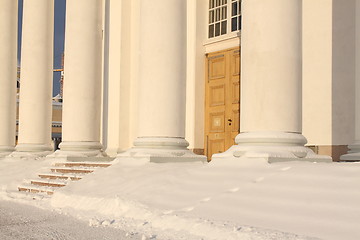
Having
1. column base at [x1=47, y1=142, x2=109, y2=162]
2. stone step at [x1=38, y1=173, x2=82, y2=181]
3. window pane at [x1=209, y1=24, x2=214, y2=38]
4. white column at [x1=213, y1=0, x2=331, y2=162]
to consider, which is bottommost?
stone step at [x1=38, y1=173, x2=82, y2=181]

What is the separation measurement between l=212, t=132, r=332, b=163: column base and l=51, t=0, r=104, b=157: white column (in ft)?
25.6

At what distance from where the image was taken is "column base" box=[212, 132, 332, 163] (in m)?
10.1

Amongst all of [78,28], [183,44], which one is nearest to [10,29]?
[78,28]

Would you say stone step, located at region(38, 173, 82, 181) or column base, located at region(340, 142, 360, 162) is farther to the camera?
stone step, located at region(38, 173, 82, 181)

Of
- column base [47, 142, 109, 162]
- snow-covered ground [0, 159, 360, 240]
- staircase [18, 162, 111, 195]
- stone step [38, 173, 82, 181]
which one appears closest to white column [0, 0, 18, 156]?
column base [47, 142, 109, 162]

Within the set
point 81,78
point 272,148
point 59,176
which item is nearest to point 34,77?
point 81,78

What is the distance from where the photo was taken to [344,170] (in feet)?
27.6

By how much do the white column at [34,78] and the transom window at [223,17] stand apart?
7.17 meters

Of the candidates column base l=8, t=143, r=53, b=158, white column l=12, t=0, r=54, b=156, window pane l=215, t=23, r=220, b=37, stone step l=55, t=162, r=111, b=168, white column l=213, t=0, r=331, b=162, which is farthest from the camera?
white column l=12, t=0, r=54, b=156

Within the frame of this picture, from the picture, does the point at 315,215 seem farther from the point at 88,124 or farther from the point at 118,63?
the point at 118,63

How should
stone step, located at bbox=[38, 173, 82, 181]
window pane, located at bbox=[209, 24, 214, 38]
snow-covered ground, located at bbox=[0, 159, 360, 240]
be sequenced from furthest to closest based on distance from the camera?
window pane, located at bbox=[209, 24, 214, 38] < stone step, located at bbox=[38, 173, 82, 181] < snow-covered ground, located at bbox=[0, 159, 360, 240]

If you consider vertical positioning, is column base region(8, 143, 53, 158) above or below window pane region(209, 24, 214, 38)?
below

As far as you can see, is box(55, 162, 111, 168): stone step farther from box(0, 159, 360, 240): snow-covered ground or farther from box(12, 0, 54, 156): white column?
box(12, 0, 54, 156): white column

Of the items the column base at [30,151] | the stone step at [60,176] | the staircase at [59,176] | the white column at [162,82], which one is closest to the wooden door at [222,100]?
the white column at [162,82]
